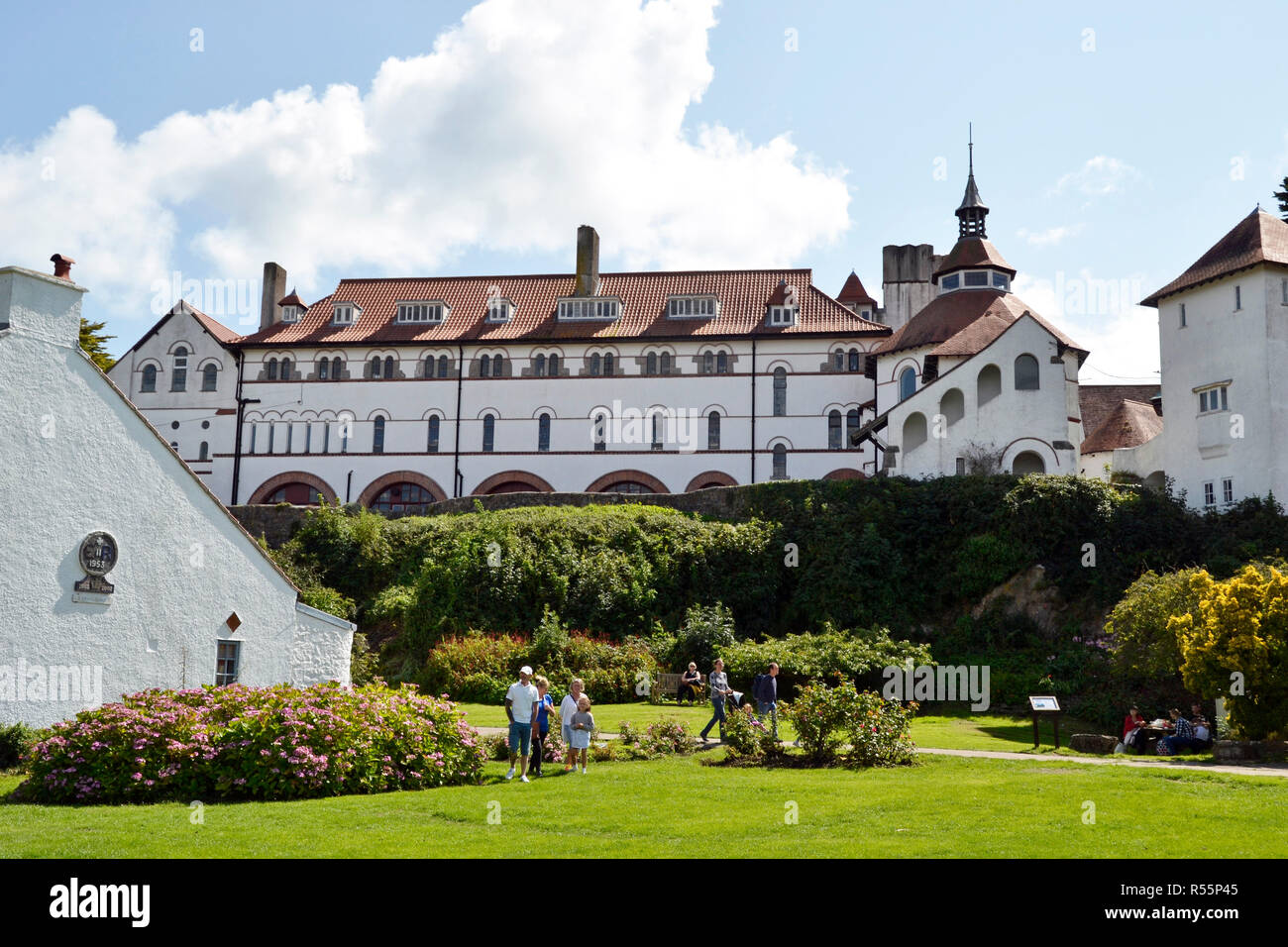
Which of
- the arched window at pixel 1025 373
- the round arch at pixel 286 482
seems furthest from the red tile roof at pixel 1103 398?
the round arch at pixel 286 482

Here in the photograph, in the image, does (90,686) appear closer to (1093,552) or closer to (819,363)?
(1093,552)

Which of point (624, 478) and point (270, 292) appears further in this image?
point (270, 292)

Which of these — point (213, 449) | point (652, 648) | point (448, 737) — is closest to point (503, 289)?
point (213, 449)

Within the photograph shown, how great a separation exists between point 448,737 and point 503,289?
152 feet

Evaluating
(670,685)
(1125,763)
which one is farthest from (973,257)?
(1125,763)

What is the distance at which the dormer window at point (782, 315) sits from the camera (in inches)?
2260

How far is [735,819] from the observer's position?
1357cm

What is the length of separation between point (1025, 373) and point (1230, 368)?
21.8ft

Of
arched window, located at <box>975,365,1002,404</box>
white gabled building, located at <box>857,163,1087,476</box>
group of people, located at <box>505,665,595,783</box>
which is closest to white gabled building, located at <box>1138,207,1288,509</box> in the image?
white gabled building, located at <box>857,163,1087,476</box>

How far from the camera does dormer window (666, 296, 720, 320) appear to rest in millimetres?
58719

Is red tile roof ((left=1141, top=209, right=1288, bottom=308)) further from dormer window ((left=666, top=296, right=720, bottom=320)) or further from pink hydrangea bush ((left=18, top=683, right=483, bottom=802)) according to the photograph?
pink hydrangea bush ((left=18, top=683, right=483, bottom=802))

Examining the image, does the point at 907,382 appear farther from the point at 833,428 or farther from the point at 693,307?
the point at 693,307

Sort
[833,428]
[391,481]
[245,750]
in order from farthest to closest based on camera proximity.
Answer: [391,481], [833,428], [245,750]

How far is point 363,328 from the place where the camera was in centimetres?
5956
